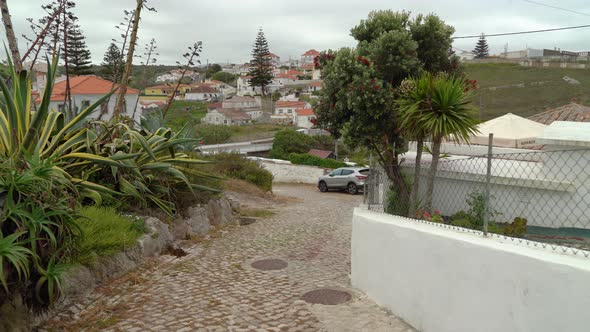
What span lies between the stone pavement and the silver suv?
47.8 feet

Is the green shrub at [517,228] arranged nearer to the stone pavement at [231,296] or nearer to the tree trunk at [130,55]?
the stone pavement at [231,296]

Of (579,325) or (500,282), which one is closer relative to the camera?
(579,325)

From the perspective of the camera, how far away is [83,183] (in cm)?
670

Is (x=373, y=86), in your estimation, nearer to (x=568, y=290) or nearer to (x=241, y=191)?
(x=568, y=290)

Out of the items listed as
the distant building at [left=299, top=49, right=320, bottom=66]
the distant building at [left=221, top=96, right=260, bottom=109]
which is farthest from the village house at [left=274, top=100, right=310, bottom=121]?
the distant building at [left=299, top=49, right=320, bottom=66]

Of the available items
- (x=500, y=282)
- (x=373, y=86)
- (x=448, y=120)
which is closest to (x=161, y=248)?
(x=373, y=86)

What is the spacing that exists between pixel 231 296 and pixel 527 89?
182 feet

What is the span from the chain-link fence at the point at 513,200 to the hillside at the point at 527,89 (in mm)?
29321

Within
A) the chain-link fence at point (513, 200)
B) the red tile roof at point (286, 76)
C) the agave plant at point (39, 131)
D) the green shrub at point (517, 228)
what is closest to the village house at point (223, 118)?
the red tile roof at point (286, 76)

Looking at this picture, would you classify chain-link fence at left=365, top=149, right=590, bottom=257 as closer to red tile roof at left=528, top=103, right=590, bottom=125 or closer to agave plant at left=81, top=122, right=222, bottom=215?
agave plant at left=81, top=122, right=222, bottom=215

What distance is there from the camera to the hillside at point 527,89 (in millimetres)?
41875

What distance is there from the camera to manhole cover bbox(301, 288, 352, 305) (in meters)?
5.71

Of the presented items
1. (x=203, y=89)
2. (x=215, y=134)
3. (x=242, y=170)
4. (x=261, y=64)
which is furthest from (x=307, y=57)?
(x=242, y=170)

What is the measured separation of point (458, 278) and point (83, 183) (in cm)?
550
